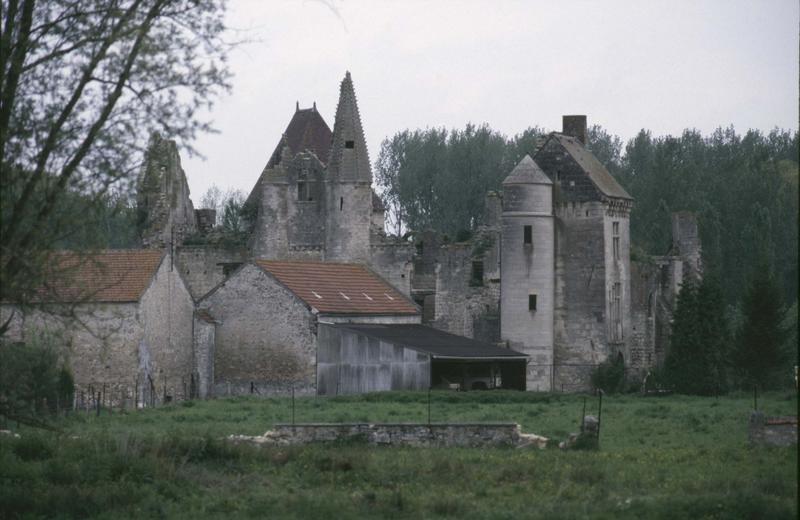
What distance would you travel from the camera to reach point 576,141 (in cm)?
5650

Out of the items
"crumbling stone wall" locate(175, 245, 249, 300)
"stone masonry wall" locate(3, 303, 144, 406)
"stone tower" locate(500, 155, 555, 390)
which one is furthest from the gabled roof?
"stone masonry wall" locate(3, 303, 144, 406)

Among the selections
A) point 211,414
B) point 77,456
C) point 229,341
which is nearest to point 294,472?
point 77,456

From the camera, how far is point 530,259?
5303 cm

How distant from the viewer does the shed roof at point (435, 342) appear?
46.9 meters

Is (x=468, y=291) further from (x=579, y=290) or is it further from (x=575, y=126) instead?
(x=575, y=126)

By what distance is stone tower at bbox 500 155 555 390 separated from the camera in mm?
52844

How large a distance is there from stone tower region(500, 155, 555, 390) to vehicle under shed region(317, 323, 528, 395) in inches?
93.6

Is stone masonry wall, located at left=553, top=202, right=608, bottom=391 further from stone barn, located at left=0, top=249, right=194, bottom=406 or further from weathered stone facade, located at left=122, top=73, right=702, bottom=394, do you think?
stone barn, located at left=0, top=249, right=194, bottom=406

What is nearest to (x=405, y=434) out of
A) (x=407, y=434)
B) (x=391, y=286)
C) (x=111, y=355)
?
(x=407, y=434)

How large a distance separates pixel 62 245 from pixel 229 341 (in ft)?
94.8

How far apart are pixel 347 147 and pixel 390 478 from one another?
34579 millimetres

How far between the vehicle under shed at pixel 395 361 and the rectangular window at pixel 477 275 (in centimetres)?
579

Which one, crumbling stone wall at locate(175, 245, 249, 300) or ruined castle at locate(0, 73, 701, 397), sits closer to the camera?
ruined castle at locate(0, 73, 701, 397)

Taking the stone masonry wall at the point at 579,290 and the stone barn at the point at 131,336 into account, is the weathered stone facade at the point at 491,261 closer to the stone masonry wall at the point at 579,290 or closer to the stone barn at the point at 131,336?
the stone masonry wall at the point at 579,290
